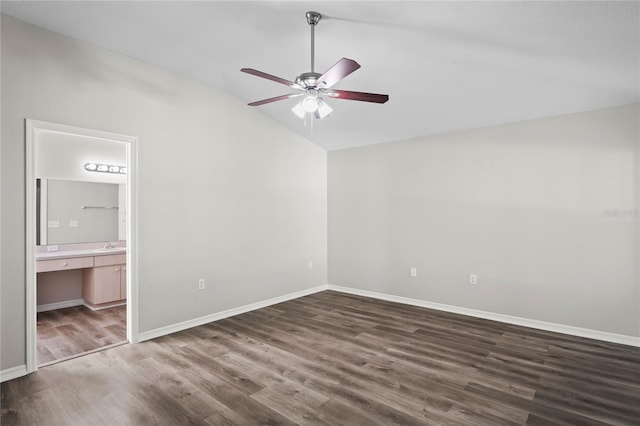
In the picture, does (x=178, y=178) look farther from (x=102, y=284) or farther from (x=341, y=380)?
(x=341, y=380)

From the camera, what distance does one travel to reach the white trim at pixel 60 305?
429cm

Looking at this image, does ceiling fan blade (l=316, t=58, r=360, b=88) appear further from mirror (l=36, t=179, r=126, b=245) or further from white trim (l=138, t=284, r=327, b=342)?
mirror (l=36, t=179, r=126, b=245)

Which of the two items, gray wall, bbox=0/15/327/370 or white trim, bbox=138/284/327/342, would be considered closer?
gray wall, bbox=0/15/327/370

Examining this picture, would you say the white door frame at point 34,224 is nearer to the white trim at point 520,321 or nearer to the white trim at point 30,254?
the white trim at point 30,254

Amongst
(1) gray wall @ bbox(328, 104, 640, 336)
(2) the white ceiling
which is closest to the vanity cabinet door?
(2) the white ceiling

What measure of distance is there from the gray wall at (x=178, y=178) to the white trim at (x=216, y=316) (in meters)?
0.06

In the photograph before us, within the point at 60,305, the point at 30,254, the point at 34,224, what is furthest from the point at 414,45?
the point at 60,305

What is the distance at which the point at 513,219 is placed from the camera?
3959 millimetres

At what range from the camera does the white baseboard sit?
2.56m

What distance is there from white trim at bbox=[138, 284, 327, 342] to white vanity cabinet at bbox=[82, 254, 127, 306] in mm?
1456

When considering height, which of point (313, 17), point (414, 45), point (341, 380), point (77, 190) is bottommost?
point (341, 380)

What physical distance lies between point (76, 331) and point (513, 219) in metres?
5.27

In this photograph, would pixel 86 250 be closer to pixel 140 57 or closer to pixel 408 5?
pixel 140 57

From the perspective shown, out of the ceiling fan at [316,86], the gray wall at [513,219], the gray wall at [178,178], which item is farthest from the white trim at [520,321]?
the ceiling fan at [316,86]
